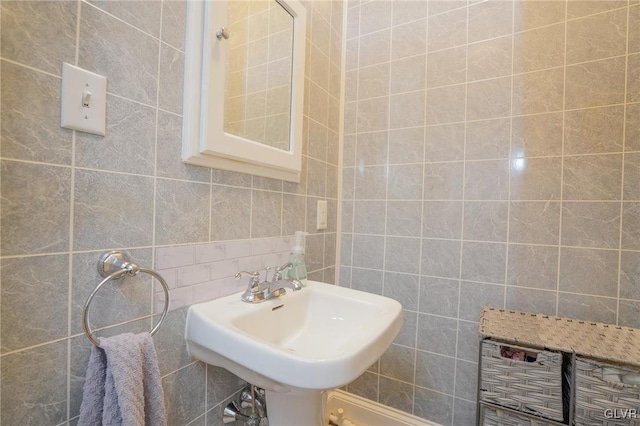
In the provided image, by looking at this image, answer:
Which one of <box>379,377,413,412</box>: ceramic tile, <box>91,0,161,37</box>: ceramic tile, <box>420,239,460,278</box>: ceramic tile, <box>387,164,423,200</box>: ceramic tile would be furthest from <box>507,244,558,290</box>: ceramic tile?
<box>91,0,161,37</box>: ceramic tile

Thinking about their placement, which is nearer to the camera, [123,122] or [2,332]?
[2,332]

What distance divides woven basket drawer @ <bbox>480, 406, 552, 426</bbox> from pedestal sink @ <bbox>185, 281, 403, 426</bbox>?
0.49 metres

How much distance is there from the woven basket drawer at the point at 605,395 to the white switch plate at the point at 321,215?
96 cm

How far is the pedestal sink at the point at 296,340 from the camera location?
1.82ft

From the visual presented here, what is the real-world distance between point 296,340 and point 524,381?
0.72m

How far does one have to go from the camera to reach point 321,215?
1.35 m

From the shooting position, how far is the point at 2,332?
0.48 meters

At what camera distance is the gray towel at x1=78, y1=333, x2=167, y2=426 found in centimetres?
54

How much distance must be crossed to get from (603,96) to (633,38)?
204 mm

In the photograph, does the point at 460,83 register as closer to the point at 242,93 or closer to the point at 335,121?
the point at 335,121

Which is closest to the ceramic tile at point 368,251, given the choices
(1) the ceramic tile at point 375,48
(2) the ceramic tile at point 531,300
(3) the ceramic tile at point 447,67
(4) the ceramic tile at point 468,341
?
(4) the ceramic tile at point 468,341

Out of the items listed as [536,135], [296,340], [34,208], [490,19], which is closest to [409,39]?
[490,19]

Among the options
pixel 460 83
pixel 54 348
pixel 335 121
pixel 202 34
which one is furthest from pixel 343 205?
pixel 54 348

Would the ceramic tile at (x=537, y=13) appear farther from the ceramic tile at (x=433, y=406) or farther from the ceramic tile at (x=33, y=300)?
the ceramic tile at (x=33, y=300)
